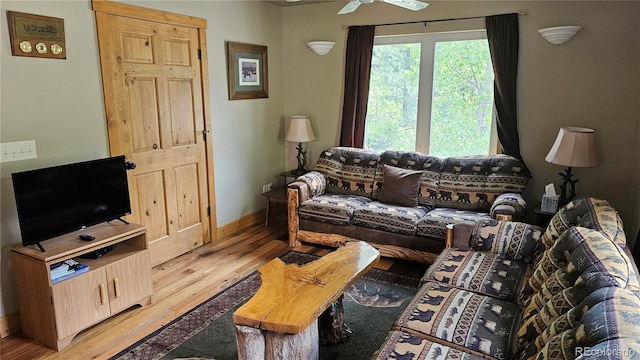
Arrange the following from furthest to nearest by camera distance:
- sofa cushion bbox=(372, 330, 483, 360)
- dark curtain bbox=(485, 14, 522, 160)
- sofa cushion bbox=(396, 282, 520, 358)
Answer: dark curtain bbox=(485, 14, 522, 160)
sofa cushion bbox=(396, 282, 520, 358)
sofa cushion bbox=(372, 330, 483, 360)

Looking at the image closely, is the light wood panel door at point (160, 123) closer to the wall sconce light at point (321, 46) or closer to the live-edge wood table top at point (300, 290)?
the wall sconce light at point (321, 46)

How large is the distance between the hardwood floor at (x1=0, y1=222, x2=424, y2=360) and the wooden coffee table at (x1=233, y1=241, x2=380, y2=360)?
3.42 ft

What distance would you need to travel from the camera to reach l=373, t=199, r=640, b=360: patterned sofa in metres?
1.38

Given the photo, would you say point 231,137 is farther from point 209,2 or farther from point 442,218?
point 442,218

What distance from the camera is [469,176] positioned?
3932mm

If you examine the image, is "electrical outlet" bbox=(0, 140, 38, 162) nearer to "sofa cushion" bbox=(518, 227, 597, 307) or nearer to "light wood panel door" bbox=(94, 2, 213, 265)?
"light wood panel door" bbox=(94, 2, 213, 265)

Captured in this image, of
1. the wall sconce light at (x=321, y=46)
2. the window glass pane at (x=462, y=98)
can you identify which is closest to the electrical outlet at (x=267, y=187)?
the wall sconce light at (x=321, y=46)

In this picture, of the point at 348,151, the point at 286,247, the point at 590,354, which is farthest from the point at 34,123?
the point at 590,354

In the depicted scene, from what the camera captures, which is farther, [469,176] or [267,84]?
[267,84]

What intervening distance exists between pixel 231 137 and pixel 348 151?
1.28 meters

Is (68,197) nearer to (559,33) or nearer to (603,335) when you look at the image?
(603,335)

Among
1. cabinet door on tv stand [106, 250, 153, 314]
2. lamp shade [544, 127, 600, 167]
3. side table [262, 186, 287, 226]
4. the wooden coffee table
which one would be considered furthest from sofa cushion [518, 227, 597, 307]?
side table [262, 186, 287, 226]

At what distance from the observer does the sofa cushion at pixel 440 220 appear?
3.50 metres

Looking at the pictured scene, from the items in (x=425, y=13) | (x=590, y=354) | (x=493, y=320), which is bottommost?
(x=493, y=320)
